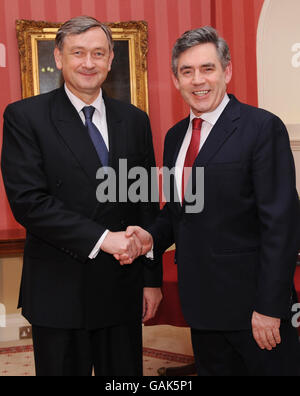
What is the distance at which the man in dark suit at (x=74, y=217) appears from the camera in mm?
2107

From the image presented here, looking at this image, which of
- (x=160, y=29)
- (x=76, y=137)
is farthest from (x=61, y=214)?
(x=160, y=29)

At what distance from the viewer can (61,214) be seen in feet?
6.83

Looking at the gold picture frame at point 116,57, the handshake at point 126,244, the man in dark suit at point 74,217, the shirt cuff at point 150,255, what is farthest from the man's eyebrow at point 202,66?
the gold picture frame at point 116,57

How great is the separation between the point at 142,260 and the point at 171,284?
2.08 feet

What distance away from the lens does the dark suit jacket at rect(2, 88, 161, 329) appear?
2.10 metres

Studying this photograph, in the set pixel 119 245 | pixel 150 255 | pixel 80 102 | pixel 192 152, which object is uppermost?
pixel 80 102

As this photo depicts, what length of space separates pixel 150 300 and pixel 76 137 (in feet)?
2.51

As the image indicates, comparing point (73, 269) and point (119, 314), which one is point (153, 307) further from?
point (73, 269)

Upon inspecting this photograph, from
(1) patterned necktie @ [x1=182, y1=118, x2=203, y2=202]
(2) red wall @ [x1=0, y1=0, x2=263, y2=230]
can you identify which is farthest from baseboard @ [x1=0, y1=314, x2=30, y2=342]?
(1) patterned necktie @ [x1=182, y1=118, x2=203, y2=202]

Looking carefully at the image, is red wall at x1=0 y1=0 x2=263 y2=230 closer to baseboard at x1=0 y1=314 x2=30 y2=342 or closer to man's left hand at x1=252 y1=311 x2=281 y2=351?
baseboard at x1=0 y1=314 x2=30 y2=342

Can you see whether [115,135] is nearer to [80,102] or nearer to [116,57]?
[80,102]

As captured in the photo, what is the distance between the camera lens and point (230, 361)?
2207mm

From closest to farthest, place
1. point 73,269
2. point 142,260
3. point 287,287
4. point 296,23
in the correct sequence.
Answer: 1. point 287,287
2. point 73,269
3. point 142,260
4. point 296,23

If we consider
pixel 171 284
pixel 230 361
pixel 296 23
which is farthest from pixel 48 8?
pixel 230 361
